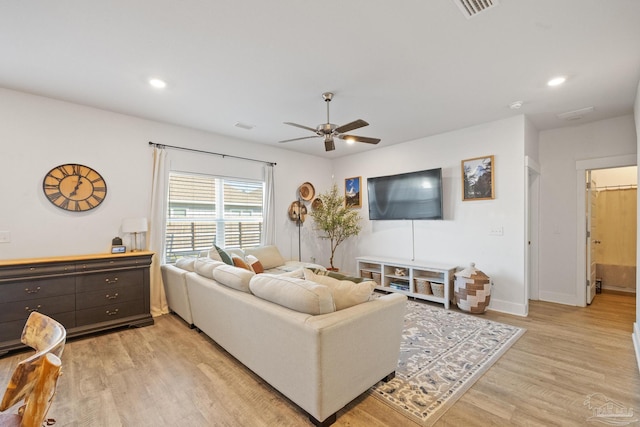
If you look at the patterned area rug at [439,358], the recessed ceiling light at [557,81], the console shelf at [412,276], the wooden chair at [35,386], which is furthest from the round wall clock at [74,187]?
the recessed ceiling light at [557,81]

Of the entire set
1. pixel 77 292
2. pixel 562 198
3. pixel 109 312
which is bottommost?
pixel 109 312

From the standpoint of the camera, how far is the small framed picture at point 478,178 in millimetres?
4168

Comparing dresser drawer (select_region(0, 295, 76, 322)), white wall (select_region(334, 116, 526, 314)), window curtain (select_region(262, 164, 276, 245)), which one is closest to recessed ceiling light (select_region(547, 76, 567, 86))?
white wall (select_region(334, 116, 526, 314))

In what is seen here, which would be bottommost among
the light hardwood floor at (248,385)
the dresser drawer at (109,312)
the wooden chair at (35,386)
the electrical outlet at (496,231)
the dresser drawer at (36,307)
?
the light hardwood floor at (248,385)

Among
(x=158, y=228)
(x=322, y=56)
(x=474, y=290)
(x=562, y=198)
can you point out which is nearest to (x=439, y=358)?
(x=474, y=290)

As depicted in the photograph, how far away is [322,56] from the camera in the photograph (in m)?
2.50

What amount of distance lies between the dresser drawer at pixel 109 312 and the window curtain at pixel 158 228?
44cm

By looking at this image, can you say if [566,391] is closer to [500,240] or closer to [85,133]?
[500,240]

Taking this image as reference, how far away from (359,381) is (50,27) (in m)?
3.39

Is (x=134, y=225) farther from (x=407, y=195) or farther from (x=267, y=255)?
(x=407, y=195)

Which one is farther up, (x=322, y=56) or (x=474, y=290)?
(x=322, y=56)

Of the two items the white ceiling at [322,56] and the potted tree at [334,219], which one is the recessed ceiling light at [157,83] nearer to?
the white ceiling at [322,56]

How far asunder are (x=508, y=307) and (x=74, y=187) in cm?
583

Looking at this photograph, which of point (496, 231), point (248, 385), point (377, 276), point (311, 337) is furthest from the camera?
point (377, 276)
